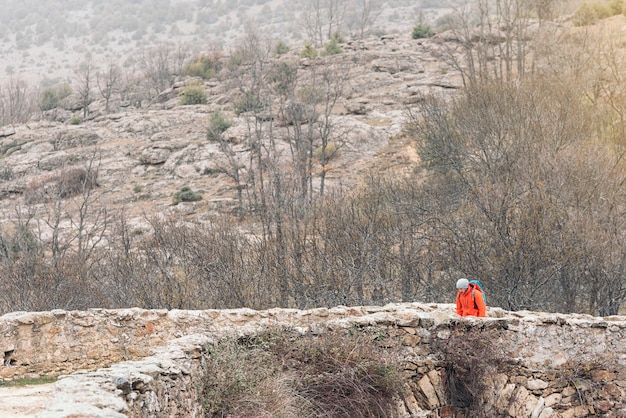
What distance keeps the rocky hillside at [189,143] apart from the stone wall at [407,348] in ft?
70.2

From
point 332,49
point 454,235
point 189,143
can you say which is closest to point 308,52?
point 332,49

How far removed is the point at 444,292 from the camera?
23.0m

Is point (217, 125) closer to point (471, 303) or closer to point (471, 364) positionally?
point (471, 303)

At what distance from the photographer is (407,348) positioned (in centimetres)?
1076

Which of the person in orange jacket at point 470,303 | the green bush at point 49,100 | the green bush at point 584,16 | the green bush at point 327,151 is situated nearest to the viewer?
the person in orange jacket at point 470,303

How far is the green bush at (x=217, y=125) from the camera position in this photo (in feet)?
155

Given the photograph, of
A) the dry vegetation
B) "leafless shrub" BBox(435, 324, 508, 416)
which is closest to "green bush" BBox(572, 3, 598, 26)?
the dry vegetation

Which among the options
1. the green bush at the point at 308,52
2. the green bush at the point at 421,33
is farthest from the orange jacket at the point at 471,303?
the green bush at the point at 421,33

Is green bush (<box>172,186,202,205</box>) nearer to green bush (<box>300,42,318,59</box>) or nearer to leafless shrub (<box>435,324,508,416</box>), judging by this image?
green bush (<box>300,42,318,59</box>)

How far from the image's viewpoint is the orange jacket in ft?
40.7

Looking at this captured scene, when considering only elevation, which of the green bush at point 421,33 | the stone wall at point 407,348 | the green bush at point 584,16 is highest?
the green bush at point 584,16

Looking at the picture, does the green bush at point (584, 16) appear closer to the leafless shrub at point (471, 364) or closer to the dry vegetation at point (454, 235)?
the dry vegetation at point (454, 235)

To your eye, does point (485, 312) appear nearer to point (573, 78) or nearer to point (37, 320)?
point (37, 320)

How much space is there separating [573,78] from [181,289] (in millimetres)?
17078
